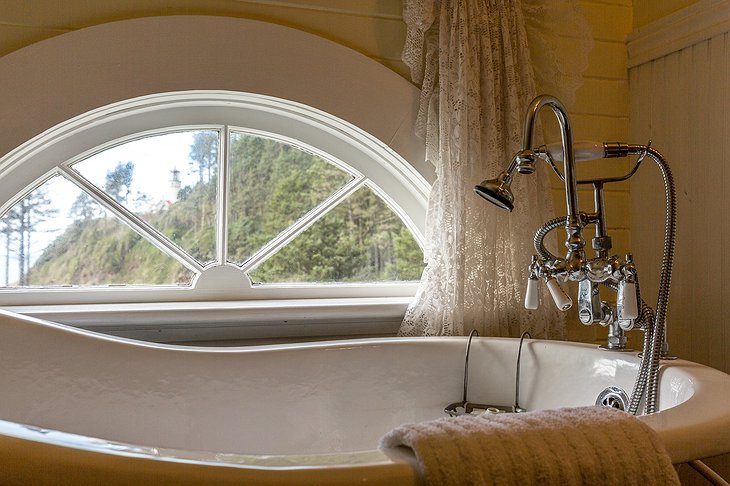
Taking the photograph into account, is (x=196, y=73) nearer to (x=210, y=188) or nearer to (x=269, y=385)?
(x=210, y=188)

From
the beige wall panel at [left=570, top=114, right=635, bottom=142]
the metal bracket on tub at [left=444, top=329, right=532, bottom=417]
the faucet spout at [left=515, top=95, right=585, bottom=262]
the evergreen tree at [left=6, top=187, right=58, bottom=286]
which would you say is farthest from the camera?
the beige wall panel at [left=570, top=114, right=635, bottom=142]

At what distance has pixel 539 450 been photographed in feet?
2.45

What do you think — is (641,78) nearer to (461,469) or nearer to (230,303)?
(230,303)

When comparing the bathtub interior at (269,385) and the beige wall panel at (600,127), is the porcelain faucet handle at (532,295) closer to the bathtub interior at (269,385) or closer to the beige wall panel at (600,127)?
the bathtub interior at (269,385)

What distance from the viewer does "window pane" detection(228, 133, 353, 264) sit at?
1.88 meters

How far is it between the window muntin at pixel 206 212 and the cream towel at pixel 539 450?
1164 millimetres

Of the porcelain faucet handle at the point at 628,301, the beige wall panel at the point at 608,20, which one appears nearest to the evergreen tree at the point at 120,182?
the porcelain faucet handle at the point at 628,301

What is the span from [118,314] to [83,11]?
2.35 ft

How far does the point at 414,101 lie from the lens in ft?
6.03

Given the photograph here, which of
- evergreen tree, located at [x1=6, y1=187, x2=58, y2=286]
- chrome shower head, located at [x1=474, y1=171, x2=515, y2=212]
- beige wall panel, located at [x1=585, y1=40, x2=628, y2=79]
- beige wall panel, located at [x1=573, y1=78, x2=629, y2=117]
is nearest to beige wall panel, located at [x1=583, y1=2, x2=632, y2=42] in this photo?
beige wall panel, located at [x1=585, y1=40, x2=628, y2=79]

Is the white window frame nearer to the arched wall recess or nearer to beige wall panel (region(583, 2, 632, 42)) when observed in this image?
the arched wall recess

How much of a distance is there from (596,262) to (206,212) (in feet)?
3.39

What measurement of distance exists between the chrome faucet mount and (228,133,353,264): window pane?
28.3 inches

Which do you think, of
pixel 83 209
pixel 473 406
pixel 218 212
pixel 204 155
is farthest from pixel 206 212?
pixel 473 406
